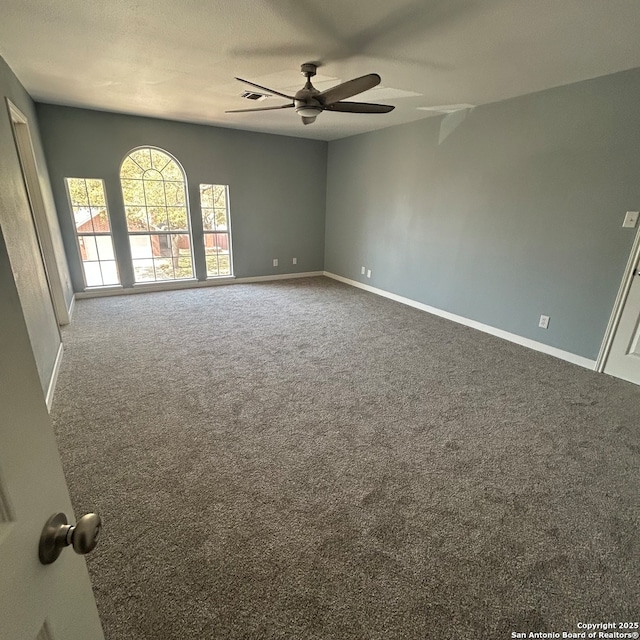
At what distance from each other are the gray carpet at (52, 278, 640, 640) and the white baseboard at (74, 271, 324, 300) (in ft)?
5.64

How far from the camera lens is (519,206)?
357cm

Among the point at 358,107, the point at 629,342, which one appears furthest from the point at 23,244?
the point at 629,342

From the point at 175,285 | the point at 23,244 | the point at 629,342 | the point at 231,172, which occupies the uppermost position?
the point at 231,172

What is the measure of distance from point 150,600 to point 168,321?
10.6 ft

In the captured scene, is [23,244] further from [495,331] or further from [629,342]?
[629,342]

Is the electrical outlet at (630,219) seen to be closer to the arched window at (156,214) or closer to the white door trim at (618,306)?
the white door trim at (618,306)

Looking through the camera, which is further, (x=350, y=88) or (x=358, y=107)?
(x=358, y=107)

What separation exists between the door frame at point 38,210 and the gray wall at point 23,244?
0.15m

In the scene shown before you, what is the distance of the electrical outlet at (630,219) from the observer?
2.81 meters

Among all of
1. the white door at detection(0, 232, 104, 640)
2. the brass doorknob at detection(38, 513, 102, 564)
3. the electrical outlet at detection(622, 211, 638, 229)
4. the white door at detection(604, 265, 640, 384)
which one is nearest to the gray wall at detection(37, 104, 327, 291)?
the electrical outlet at detection(622, 211, 638, 229)

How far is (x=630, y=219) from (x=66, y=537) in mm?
3939

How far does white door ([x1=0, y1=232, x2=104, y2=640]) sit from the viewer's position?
44 cm

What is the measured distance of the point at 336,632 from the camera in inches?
46.7

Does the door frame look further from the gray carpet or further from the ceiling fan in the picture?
the ceiling fan
